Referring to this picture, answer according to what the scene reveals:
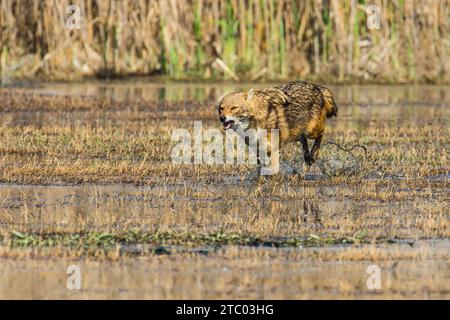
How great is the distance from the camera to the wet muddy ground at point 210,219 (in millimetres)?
7699

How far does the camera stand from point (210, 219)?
9906mm

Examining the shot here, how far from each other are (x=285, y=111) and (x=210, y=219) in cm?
273

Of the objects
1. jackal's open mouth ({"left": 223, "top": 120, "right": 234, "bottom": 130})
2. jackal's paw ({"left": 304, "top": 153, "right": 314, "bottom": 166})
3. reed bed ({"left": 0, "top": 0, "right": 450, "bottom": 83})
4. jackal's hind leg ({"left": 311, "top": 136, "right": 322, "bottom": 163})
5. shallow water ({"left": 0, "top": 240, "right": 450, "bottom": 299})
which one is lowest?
shallow water ({"left": 0, "top": 240, "right": 450, "bottom": 299})

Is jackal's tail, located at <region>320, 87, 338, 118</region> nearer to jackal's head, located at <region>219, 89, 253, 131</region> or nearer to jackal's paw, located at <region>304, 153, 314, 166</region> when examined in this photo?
jackal's paw, located at <region>304, 153, 314, 166</region>

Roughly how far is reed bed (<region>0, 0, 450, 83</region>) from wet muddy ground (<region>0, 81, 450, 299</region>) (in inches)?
313

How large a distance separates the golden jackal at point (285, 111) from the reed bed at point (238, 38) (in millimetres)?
12302

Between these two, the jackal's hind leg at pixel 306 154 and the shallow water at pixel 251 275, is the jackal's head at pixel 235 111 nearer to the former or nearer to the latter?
the jackal's hind leg at pixel 306 154

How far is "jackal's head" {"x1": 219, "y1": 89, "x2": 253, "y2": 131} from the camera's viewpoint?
1183 cm

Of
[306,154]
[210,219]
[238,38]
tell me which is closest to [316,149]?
[306,154]

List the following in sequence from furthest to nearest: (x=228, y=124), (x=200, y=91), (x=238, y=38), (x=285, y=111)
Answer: (x=238, y=38) < (x=200, y=91) < (x=285, y=111) < (x=228, y=124)

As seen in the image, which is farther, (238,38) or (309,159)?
(238,38)

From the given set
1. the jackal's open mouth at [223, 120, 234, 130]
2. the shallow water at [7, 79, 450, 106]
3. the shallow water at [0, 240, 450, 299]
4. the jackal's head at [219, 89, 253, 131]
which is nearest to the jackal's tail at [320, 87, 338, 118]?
the jackal's head at [219, 89, 253, 131]

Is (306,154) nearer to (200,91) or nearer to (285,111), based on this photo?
(285,111)
